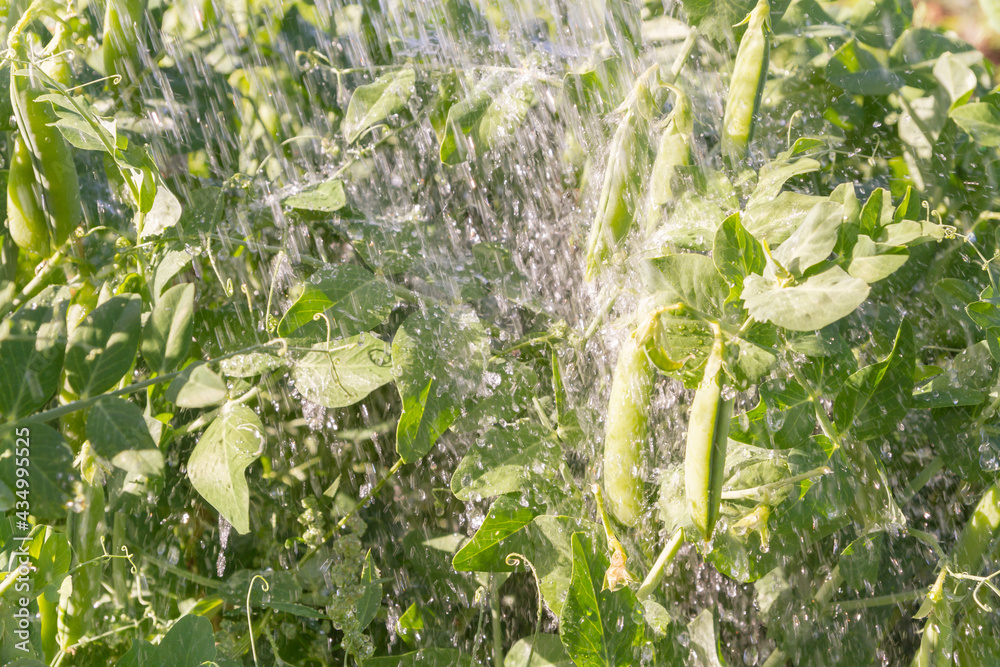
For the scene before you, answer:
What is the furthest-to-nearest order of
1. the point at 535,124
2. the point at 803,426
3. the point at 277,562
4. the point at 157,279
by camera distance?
the point at 535,124 → the point at 277,562 → the point at 157,279 → the point at 803,426

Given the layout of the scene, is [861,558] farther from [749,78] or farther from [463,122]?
[463,122]

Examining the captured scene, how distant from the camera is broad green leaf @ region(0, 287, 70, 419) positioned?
0.60 metres

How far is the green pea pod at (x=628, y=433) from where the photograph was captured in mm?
622

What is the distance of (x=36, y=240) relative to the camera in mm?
800

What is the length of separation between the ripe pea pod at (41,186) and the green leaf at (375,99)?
1.09 feet

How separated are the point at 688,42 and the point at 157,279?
2.22ft

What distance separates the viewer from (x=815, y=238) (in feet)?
1.77

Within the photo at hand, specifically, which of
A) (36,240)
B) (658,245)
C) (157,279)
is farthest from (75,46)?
(658,245)

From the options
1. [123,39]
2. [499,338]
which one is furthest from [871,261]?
[123,39]

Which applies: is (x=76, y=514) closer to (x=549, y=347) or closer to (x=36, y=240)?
(x=36, y=240)

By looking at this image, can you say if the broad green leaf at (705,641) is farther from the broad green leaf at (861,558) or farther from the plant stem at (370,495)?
the plant stem at (370,495)

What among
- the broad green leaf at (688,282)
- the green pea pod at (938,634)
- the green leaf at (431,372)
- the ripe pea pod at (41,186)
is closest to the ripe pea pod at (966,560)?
the green pea pod at (938,634)

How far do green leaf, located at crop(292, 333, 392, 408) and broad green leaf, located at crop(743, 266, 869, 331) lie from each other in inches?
14.7

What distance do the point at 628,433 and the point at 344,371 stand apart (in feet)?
0.99
